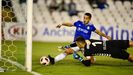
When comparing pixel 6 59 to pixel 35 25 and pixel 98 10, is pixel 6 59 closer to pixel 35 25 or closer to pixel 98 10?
pixel 35 25

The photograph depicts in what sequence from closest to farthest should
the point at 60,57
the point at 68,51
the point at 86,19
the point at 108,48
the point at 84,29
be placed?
1. the point at 108,48
2. the point at 60,57
3. the point at 68,51
4. the point at 86,19
5. the point at 84,29

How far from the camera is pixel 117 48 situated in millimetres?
8875

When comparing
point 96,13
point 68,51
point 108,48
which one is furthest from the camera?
point 96,13

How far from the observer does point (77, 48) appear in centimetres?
938

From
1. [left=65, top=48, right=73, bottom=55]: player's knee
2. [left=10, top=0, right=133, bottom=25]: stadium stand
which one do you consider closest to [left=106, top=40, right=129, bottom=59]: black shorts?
[left=65, top=48, right=73, bottom=55]: player's knee

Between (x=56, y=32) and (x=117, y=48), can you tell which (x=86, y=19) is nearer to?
(x=117, y=48)

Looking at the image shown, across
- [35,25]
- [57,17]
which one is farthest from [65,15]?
[35,25]

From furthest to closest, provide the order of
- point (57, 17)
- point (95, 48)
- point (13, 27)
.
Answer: point (57, 17), point (13, 27), point (95, 48)

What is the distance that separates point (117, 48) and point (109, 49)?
184mm

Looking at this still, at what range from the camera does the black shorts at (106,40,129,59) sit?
8.84 meters

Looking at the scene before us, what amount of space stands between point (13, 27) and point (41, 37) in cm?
138

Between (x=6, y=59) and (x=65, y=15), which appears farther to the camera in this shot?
(x=65, y=15)

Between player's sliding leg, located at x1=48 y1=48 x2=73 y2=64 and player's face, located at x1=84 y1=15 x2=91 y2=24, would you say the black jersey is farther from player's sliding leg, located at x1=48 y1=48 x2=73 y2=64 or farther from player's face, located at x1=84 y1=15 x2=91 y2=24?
player's face, located at x1=84 y1=15 x2=91 y2=24

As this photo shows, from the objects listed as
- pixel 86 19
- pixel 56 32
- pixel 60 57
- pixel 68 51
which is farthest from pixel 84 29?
pixel 56 32
